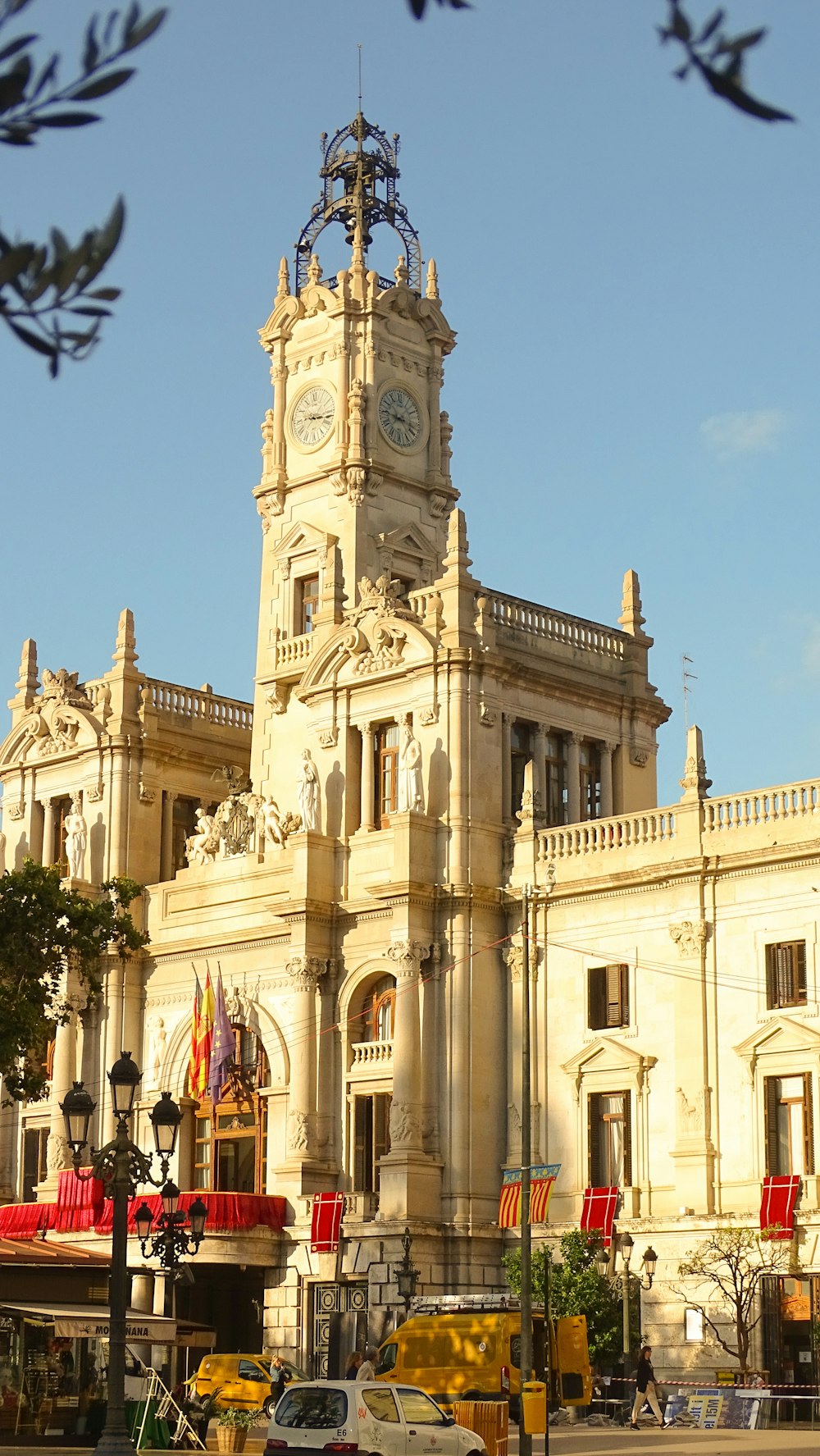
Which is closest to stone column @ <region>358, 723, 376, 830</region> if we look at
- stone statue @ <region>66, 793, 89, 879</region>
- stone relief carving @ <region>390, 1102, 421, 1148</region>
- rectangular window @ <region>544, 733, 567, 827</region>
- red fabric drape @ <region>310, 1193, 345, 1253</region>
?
rectangular window @ <region>544, 733, 567, 827</region>

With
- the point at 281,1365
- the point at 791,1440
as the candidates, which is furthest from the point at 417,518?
the point at 791,1440

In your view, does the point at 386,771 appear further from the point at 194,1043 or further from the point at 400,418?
the point at 400,418

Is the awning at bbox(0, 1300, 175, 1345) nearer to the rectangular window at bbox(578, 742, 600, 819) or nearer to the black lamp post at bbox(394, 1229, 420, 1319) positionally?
the black lamp post at bbox(394, 1229, 420, 1319)

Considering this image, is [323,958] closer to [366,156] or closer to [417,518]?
[417,518]

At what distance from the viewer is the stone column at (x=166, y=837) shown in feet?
205

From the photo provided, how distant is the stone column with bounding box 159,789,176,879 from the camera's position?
62.4 meters

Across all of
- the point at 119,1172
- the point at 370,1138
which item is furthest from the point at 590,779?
the point at 119,1172

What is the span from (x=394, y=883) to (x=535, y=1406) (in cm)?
2223

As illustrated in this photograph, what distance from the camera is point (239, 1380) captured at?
42969 millimetres

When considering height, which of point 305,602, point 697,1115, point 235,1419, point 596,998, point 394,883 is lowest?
point 235,1419

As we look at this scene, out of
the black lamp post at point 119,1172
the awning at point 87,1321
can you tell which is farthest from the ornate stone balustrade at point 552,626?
the black lamp post at point 119,1172

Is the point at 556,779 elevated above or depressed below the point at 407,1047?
above

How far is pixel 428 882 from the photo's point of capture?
52281mm

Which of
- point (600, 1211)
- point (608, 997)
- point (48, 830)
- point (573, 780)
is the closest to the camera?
point (600, 1211)
